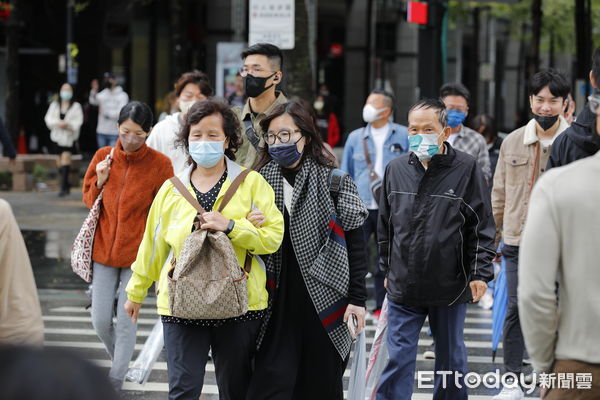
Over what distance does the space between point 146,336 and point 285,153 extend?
4.43 metres

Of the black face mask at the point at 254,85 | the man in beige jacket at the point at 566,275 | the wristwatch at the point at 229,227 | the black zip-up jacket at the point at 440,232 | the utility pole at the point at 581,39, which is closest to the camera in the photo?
the man in beige jacket at the point at 566,275

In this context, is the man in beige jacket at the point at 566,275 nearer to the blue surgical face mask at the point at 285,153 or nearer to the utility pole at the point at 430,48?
the blue surgical face mask at the point at 285,153

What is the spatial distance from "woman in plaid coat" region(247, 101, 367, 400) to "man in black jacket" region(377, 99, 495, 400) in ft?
1.55

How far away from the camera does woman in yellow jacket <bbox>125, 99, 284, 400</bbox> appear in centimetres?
523

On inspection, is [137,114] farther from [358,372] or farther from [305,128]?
[358,372]

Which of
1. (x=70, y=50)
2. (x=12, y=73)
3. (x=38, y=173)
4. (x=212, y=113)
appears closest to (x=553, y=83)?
(x=212, y=113)

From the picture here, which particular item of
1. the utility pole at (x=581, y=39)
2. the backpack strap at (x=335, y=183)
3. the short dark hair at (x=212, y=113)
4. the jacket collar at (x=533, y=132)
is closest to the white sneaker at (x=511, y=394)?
the jacket collar at (x=533, y=132)

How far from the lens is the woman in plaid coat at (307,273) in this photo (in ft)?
17.7

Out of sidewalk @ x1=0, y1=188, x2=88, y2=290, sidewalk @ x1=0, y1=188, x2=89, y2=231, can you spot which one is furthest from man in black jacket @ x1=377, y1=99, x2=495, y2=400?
sidewalk @ x1=0, y1=188, x2=89, y2=231

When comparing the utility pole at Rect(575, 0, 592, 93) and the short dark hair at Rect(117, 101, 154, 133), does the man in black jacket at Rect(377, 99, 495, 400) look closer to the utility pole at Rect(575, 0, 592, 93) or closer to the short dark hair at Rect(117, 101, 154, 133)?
the short dark hair at Rect(117, 101, 154, 133)

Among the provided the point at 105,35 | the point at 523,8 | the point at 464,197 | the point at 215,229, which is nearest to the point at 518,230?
the point at 464,197

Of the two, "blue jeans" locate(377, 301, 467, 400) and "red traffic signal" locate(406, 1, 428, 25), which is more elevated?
"red traffic signal" locate(406, 1, 428, 25)

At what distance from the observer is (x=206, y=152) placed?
5371 mm

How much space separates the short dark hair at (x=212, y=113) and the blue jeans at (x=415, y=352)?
1.39m
